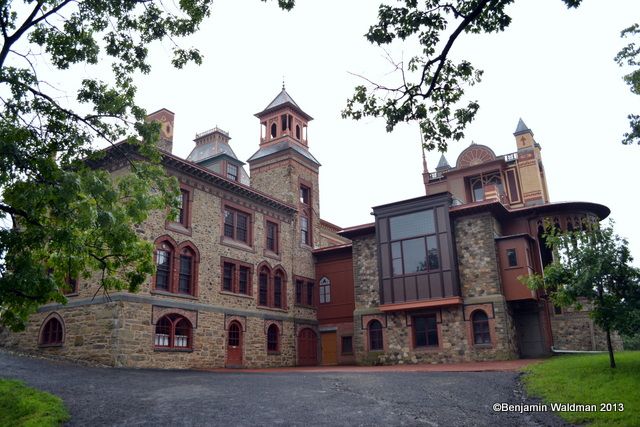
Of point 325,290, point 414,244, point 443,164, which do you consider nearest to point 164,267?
point 325,290

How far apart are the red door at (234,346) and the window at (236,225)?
445 centimetres

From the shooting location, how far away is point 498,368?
19.6m

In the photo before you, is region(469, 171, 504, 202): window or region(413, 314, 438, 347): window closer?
region(413, 314, 438, 347): window

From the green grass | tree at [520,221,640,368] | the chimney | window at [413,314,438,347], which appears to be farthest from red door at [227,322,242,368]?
tree at [520,221,640,368]

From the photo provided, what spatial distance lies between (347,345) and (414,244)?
25.1 ft

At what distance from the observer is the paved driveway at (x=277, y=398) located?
10492mm

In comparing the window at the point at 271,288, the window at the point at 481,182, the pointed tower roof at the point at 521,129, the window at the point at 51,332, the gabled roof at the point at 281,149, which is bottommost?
the window at the point at 51,332

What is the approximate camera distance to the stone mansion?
2247 centimetres

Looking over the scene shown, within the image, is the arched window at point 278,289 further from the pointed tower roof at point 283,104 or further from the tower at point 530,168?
the tower at point 530,168

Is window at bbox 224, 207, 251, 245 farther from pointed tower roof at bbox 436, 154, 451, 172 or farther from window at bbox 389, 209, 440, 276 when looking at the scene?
pointed tower roof at bbox 436, 154, 451, 172

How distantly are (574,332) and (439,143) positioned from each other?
20180mm

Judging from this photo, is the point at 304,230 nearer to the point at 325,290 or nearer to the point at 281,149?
the point at 325,290

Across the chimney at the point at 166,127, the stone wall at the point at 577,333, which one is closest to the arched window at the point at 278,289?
the chimney at the point at 166,127

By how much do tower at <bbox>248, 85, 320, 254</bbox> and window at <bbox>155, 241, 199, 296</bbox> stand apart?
862cm
